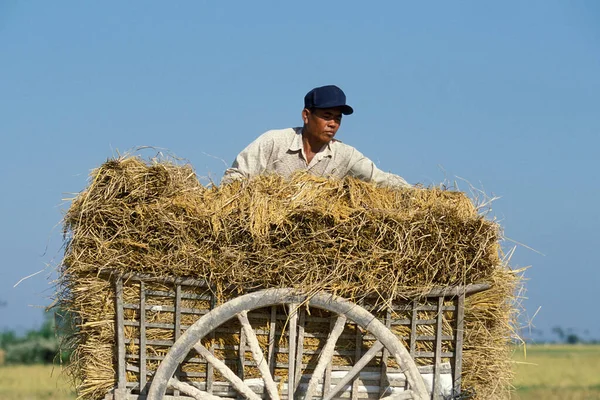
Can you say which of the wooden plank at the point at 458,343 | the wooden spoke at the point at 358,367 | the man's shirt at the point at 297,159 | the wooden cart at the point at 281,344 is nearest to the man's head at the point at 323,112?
the man's shirt at the point at 297,159

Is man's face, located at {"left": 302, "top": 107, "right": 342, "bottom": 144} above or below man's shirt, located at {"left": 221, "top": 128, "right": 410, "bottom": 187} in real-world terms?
above

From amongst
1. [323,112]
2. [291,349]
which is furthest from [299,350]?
[323,112]

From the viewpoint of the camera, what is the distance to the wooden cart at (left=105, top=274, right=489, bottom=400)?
4637 mm

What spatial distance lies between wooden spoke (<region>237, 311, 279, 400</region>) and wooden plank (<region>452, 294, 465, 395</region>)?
1084 millimetres

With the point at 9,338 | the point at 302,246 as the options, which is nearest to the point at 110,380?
the point at 302,246

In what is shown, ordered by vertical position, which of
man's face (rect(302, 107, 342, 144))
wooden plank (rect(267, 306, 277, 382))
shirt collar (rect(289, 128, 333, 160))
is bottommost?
wooden plank (rect(267, 306, 277, 382))

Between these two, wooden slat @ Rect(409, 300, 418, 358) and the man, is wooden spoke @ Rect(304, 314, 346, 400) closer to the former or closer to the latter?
wooden slat @ Rect(409, 300, 418, 358)

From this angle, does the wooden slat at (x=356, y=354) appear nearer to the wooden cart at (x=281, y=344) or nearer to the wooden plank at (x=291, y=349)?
the wooden cart at (x=281, y=344)

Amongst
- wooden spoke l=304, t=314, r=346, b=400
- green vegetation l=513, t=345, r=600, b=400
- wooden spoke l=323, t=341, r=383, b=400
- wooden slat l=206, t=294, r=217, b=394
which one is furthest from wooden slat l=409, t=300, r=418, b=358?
green vegetation l=513, t=345, r=600, b=400

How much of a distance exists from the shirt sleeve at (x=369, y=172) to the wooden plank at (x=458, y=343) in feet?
3.11

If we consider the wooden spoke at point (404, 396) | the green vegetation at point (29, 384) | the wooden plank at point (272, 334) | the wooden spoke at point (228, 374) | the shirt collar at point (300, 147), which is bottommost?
the green vegetation at point (29, 384)

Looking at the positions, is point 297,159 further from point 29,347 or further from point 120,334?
point 29,347

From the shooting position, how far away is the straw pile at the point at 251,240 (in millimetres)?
4652

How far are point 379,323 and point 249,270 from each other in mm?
778
